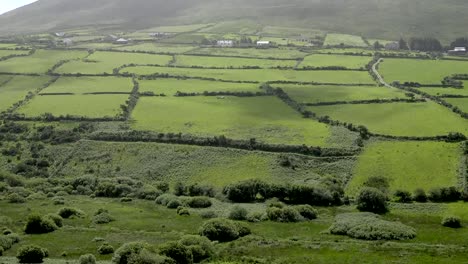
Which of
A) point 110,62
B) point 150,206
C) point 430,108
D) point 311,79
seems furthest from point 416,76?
point 150,206

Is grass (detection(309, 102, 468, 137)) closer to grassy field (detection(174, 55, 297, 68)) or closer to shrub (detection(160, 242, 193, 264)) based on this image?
grassy field (detection(174, 55, 297, 68))

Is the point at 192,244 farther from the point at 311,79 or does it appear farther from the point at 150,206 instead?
the point at 311,79

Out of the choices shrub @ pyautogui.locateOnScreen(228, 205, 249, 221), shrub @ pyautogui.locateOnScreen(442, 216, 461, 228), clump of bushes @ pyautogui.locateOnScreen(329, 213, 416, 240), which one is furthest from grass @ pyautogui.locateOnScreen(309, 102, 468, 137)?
shrub @ pyautogui.locateOnScreen(228, 205, 249, 221)

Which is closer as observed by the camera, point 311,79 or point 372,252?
point 372,252

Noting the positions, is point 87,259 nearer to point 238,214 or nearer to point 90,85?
point 238,214

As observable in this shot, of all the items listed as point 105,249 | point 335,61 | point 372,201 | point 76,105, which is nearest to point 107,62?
point 76,105

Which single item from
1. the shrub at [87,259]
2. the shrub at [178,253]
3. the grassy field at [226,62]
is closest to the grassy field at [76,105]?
the grassy field at [226,62]
